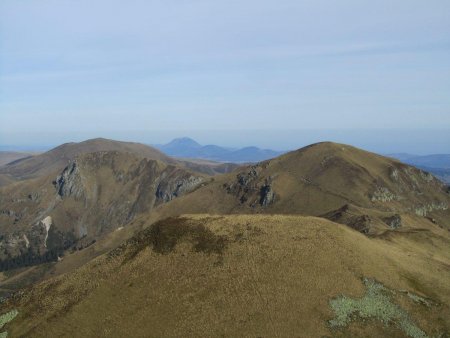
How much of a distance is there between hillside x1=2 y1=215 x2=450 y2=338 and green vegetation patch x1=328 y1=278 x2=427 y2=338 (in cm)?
13

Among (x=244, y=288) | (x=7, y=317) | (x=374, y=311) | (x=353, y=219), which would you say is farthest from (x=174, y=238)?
(x=353, y=219)

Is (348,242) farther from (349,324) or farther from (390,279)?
(349,324)

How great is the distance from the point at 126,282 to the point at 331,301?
28.8 meters

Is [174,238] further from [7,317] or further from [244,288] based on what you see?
[7,317]

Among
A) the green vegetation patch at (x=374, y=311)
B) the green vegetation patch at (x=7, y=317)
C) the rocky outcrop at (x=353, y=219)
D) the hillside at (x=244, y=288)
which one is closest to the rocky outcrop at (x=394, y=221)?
the rocky outcrop at (x=353, y=219)

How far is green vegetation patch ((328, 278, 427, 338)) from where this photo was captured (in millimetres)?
54188

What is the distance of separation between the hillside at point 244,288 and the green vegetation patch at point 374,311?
0.42 feet

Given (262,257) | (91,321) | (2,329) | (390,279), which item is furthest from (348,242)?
(2,329)

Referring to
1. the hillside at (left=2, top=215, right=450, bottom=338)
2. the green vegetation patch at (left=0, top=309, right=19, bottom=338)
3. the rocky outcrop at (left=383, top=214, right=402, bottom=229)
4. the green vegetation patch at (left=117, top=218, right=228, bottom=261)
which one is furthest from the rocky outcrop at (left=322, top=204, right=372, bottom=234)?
the green vegetation patch at (left=0, top=309, right=19, bottom=338)

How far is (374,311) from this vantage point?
56594 millimetres

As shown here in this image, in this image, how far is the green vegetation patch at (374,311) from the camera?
5419cm

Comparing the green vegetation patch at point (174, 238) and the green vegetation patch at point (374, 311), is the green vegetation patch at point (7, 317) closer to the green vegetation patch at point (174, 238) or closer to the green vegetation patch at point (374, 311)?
the green vegetation patch at point (174, 238)

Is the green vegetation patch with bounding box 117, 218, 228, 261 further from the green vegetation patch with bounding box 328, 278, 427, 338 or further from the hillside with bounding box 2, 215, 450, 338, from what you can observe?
the green vegetation patch with bounding box 328, 278, 427, 338

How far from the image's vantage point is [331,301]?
57.4m
